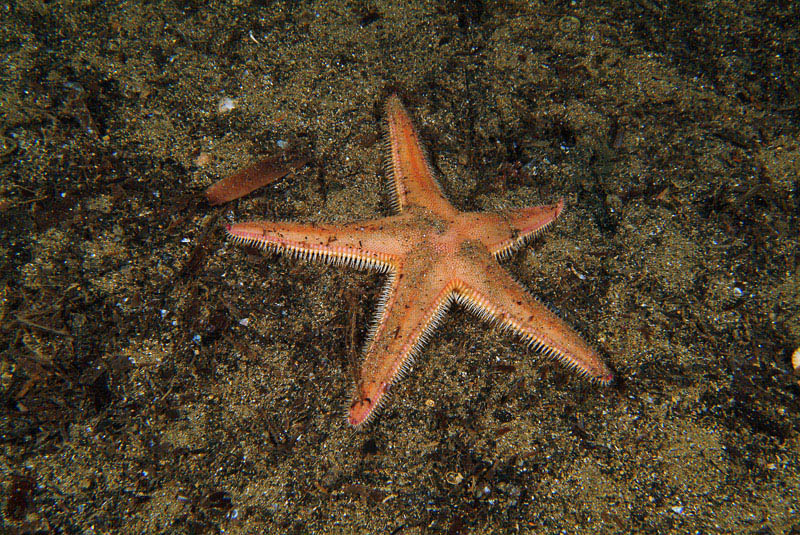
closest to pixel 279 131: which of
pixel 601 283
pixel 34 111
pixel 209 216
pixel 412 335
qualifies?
pixel 209 216

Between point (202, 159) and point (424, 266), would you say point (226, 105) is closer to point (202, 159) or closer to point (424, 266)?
point (202, 159)

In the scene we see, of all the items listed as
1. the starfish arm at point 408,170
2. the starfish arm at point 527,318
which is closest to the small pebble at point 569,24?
the starfish arm at point 408,170

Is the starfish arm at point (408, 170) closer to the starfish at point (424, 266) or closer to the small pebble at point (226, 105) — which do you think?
the starfish at point (424, 266)

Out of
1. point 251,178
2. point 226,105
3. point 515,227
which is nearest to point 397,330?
point 515,227

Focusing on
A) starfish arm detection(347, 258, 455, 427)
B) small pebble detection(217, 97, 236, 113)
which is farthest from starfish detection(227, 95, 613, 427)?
small pebble detection(217, 97, 236, 113)

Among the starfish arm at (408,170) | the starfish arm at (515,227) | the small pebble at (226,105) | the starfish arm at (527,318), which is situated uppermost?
the small pebble at (226,105)

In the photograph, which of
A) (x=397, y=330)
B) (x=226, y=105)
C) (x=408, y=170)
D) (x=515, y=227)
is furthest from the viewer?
(x=226, y=105)
